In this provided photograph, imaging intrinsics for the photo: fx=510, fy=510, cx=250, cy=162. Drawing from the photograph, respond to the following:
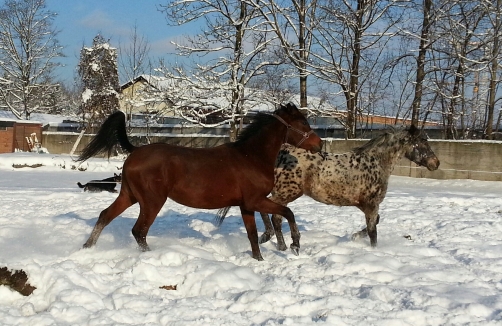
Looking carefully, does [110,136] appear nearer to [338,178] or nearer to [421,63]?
[338,178]

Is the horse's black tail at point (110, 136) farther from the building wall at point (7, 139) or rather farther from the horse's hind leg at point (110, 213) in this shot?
the building wall at point (7, 139)

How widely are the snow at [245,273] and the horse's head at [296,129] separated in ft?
4.45

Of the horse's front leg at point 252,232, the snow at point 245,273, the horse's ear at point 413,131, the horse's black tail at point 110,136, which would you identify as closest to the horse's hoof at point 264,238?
the snow at point 245,273

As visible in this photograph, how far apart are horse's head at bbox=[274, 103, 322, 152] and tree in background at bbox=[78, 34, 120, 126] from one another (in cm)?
2525

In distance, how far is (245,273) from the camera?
17.4 ft

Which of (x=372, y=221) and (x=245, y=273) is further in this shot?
(x=372, y=221)

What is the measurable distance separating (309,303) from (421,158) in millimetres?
3892

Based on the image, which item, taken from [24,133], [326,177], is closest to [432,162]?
[326,177]

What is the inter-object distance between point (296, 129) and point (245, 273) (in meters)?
2.05

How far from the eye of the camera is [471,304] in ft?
14.5

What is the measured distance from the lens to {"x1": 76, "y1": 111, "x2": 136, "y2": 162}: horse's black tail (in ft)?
21.7

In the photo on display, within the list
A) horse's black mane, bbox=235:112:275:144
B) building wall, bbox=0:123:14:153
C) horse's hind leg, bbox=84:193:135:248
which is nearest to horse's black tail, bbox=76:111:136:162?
horse's hind leg, bbox=84:193:135:248

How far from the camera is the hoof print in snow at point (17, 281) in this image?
4.67 meters

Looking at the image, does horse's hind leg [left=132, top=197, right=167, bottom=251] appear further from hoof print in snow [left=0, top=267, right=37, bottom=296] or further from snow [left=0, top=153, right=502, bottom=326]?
hoof print in snow [left=0, top=267, right=37, bottom=296]
